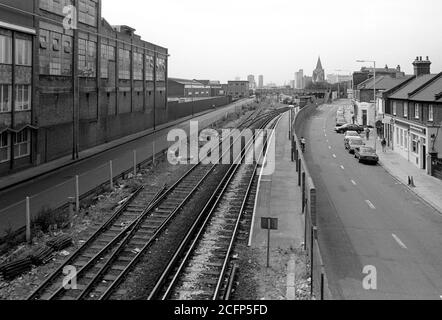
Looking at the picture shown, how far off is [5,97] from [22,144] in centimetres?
354

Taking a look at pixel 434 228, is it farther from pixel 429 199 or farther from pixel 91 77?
pixel 91 77

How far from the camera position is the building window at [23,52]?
1185 inches

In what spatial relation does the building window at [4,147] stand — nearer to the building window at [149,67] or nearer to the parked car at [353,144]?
the parked car at [353,144]

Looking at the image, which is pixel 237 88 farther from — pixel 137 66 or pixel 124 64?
pixel 124 64

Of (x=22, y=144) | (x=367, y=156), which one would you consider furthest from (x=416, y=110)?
(x=22, y=144)

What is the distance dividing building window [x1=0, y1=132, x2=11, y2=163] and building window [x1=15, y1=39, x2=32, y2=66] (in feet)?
16.2

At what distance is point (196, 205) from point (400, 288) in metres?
11.3

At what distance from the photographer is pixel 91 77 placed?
138 ft

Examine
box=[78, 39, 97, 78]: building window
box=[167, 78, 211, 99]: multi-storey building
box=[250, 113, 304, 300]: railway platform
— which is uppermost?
box=[167, 78, 211, 99]: multi-storey building

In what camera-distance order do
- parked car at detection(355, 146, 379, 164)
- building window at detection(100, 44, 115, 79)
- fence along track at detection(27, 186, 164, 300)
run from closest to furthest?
fence along track at detection(27, 186, 164, 300) → parked car at detection(355, 146, 379, 164) → building window at detection(100, 44, 115, 79)

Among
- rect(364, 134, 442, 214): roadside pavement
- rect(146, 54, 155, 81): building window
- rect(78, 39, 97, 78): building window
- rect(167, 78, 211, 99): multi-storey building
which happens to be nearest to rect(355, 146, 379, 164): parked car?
rect(364, 134, 442, 214): roadside pavement

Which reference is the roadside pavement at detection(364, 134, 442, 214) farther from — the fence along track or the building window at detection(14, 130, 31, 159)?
the building window at detection(14, 130, 31, 159)

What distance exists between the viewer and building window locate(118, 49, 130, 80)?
161 feet

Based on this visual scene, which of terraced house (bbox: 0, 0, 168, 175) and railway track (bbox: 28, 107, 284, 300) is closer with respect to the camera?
railway track (bbox: 28, 107, 284, 300)
